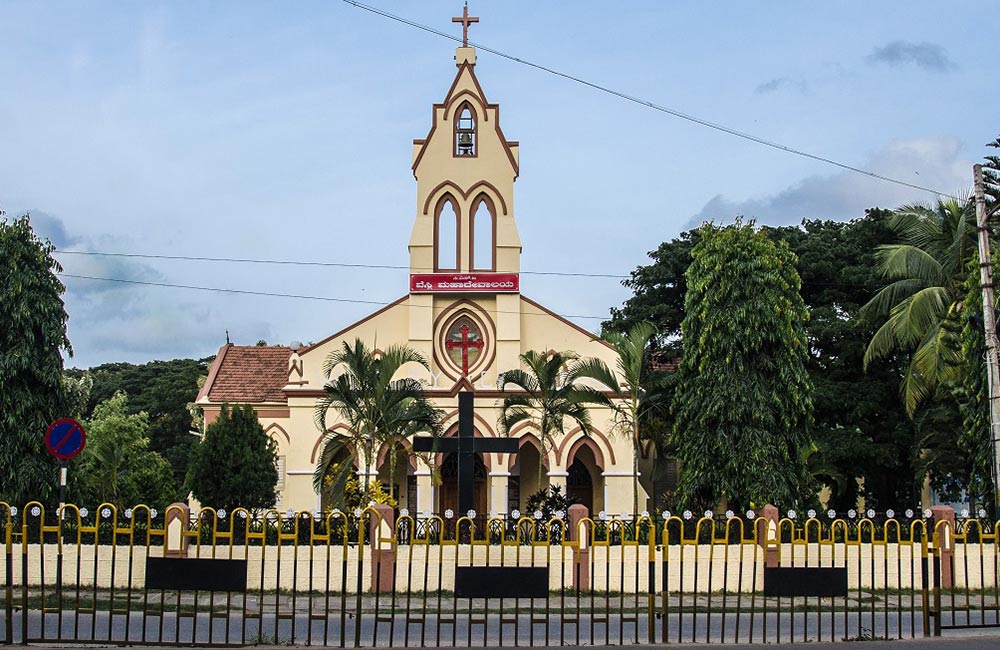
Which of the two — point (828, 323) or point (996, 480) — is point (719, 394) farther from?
point (828, 323)

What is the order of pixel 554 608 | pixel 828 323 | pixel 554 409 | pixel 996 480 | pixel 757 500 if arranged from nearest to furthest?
pixel 554 608, pixel 996 480, pixel 757 500, pixel 554 409, pixel 828 323

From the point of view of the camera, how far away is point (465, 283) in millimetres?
30766

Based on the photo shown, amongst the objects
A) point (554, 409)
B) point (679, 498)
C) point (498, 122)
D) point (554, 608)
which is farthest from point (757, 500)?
point (498, 122)

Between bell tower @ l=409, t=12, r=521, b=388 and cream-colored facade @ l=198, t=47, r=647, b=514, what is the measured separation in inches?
1.1

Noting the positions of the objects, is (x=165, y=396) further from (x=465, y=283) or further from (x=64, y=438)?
(x=64, y=438)

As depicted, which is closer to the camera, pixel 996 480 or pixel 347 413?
pixel 996 480

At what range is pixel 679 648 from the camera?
38.5 feet

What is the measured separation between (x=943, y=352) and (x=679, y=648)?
14.8 m

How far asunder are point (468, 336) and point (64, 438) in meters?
18.5

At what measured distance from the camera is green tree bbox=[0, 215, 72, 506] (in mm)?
21172

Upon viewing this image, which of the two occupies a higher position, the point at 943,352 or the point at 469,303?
the point at 469,303

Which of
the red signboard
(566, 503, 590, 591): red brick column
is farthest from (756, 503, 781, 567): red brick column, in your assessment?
the red signboard

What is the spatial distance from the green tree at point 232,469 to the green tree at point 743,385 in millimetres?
9627

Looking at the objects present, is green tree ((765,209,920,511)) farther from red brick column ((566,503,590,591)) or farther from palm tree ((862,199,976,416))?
red brick column ((566,503,590,591))
